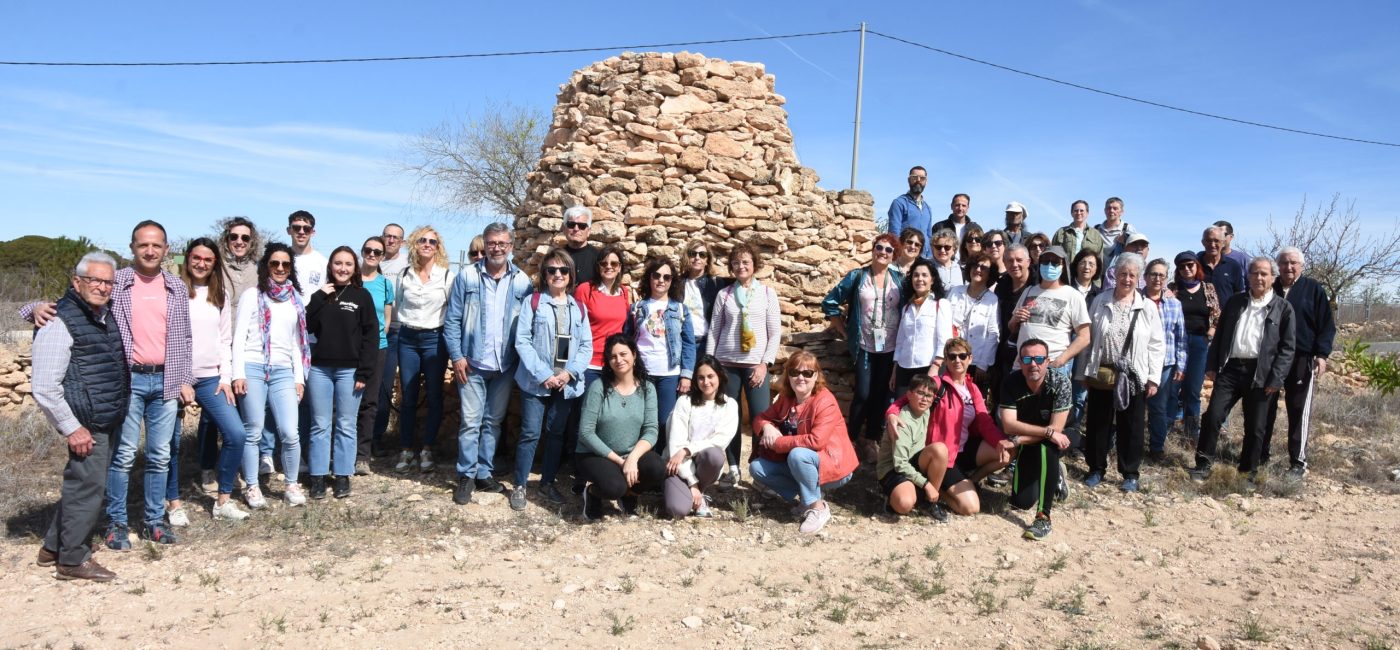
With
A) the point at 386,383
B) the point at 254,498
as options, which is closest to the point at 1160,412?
the point at 386,383

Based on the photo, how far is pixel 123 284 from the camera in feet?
14.1

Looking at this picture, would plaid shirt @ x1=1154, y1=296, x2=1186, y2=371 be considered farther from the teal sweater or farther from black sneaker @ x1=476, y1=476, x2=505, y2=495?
black sneaker @ x1=476, y1=476, x2=505, y2=495

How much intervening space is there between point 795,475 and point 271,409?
3.28m

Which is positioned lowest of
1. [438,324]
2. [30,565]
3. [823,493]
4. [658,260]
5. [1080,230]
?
[30,565]

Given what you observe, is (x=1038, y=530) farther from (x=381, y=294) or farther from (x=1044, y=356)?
(x=381, y=294)

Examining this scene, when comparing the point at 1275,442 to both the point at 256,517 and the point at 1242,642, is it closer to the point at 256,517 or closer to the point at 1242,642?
the point at 1242,642

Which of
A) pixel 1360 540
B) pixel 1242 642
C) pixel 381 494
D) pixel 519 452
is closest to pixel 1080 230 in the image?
pixel 1360 540

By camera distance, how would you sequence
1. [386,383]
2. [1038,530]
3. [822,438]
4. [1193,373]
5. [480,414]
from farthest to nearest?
[1193,373] < [386,383] < [480,414] < [822,438] < [1038,530]

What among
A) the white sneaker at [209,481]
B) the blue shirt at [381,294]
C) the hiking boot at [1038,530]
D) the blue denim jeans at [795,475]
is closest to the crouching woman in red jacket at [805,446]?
the blue denim jeans at [795,475]

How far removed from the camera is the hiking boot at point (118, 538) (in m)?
4.57

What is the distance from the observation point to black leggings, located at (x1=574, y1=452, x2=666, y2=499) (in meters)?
5.23

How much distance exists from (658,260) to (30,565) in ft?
12.5

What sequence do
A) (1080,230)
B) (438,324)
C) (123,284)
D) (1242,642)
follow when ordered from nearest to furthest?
(1242,642) → (123,284) → (438,324) → (1080,230)

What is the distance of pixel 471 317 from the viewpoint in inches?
217
